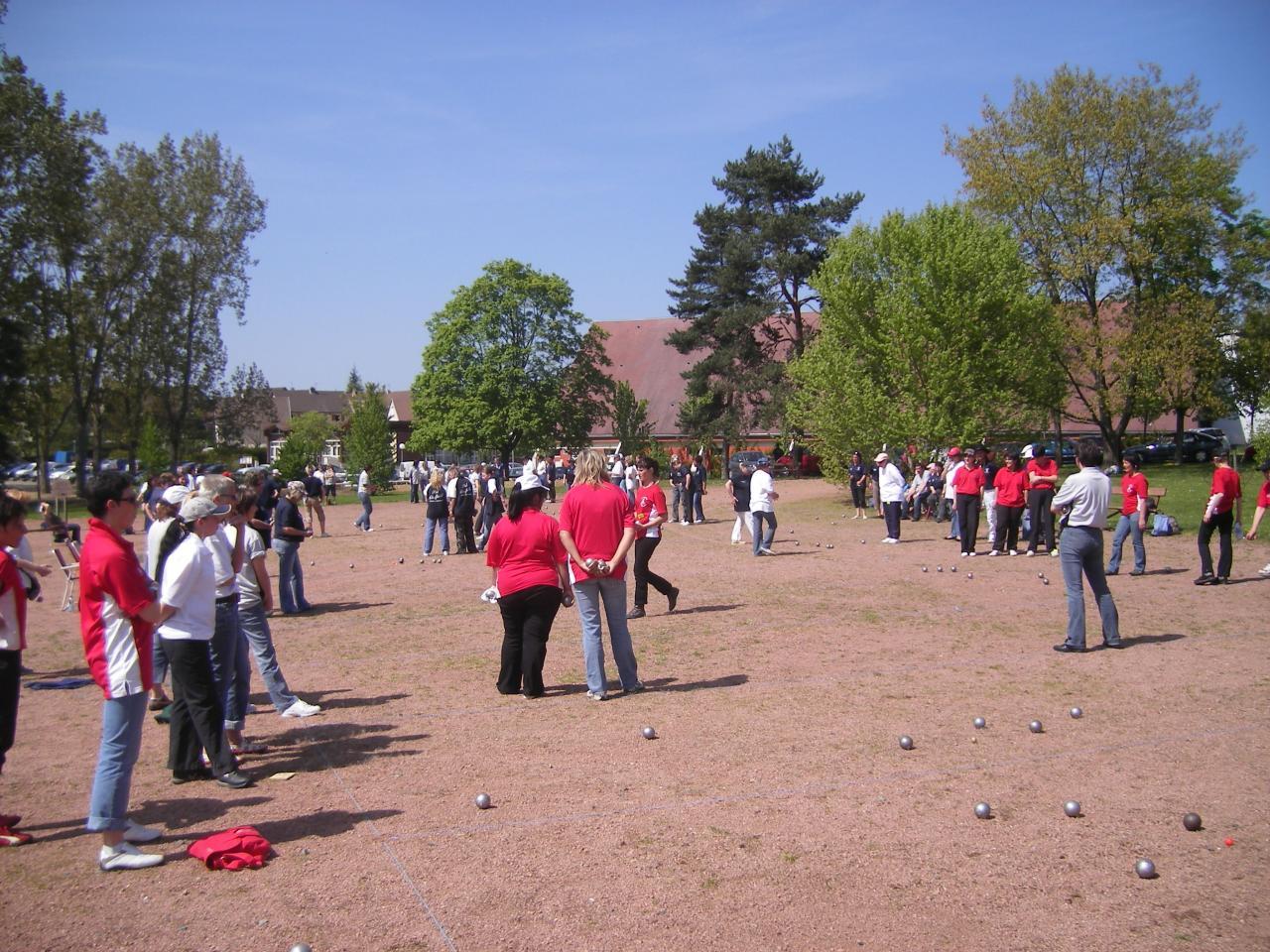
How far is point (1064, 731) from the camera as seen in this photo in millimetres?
7176

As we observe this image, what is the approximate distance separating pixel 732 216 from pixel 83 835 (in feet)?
162

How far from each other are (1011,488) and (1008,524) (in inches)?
33.3

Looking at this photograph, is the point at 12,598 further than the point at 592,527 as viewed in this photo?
No

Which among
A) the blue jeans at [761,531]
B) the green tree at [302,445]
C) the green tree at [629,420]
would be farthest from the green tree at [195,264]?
the blue jeans at [761,531]

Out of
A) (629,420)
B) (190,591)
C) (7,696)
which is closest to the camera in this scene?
(7,696)

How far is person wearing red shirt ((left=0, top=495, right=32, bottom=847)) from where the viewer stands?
5.29 m

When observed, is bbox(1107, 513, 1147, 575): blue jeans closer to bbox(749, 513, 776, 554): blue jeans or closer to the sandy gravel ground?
the sandy gravel ground

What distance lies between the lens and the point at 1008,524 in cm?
1775

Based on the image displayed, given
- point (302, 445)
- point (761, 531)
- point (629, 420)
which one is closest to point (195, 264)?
point (302, 445)

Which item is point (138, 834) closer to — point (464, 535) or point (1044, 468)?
point (1044, 468)

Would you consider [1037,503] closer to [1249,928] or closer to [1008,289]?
[1249,928]

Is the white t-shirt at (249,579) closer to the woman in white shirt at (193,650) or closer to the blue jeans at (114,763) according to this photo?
the woman in white shirt at (193,650)

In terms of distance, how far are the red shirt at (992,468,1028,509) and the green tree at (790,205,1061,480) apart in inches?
516

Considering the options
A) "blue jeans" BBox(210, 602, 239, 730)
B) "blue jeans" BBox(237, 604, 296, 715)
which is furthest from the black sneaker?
"blue jeans" BBox(237, 604, 296, 715)
